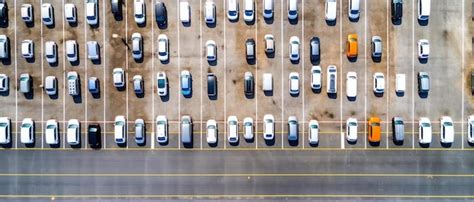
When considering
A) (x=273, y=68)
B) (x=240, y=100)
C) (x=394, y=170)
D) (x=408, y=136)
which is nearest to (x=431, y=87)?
(x=408, y=136)

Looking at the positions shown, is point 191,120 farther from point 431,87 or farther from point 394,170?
point 431,87

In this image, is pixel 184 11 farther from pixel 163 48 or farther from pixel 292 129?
pixel 292 129

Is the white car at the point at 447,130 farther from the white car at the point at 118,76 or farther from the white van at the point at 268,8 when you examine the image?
the white car at the point at 118,76

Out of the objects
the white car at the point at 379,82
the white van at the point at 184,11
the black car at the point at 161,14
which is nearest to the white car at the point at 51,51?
the black car at the point at 161,14

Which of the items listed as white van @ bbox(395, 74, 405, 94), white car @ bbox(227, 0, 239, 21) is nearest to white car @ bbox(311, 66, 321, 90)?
white van @ bbox(395, 74, 405, 94)

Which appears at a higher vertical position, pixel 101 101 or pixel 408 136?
pixel 101 101

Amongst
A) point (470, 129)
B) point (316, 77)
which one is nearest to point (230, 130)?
point (316, 77)
